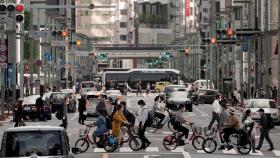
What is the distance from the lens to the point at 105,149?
35.9 metres

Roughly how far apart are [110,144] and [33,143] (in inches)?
581

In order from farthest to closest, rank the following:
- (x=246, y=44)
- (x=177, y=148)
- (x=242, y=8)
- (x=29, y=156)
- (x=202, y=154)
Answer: (x=242, y=8), (x=246, y=44), (x=177, y=148), (x=202, y=154), (x=29, y=156)

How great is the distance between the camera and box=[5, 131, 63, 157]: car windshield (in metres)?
21.0

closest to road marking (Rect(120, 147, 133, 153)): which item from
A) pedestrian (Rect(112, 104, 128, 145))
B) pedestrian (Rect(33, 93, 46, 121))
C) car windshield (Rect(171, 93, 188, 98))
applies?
pedestrian (Rect(112, 104, 128, 145))

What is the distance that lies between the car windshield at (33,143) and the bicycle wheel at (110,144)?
14.4m

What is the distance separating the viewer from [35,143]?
2114cm

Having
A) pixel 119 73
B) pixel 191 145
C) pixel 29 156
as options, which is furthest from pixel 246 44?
pixel 29 156

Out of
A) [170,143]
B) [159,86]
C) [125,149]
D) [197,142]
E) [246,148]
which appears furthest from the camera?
[159,86]

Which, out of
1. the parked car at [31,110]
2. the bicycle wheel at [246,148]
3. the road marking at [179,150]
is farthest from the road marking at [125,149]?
the parked car at [31,110]

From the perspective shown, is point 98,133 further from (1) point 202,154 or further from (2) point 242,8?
(2) point 242,8

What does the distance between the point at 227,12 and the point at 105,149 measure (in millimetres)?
104131

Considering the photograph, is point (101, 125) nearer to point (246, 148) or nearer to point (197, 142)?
point (197, 142)

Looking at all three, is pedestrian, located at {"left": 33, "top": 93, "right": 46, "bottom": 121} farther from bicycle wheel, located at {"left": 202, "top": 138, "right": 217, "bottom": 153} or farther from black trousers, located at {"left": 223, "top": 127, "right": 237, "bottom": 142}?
black trousers, located at {"left": 223, "top": 127, "right": 237, "bottom": 142}

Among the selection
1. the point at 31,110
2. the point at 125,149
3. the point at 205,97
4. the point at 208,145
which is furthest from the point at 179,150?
the point at 205,97
